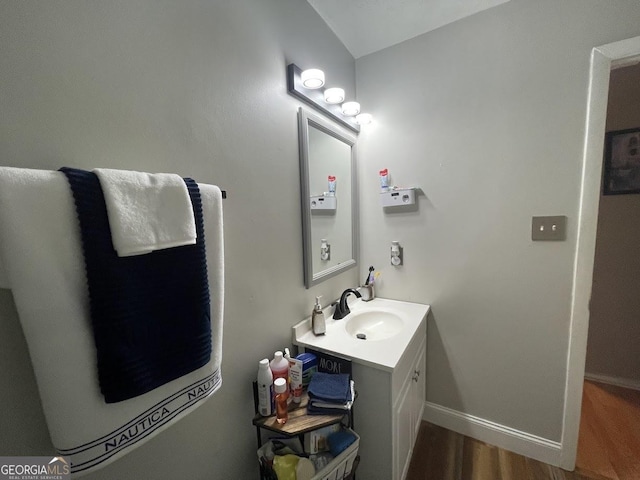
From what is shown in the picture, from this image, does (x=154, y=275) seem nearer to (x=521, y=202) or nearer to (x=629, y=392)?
(x=521, y=202)

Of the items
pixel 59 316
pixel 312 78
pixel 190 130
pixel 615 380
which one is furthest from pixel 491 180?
pixel 615 380

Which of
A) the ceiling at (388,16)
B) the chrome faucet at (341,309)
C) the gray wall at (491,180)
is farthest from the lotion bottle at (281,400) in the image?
the ceiling at (388,16)

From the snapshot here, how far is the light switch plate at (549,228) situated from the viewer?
1164 millimetres

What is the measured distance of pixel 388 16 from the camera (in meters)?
1.28

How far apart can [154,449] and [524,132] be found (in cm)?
189

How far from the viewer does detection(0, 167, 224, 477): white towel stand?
39cm

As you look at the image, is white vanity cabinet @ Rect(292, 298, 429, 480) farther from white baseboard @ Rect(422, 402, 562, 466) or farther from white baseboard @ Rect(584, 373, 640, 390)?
white baseboard @ Rect(584, 373, 640, 390)

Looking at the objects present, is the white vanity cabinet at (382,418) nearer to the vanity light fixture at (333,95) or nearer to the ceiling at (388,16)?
the vanity light fixture at (333,95)

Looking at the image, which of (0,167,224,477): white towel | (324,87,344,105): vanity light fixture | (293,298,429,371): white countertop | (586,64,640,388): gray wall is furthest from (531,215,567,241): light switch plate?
(0,167,224,477): white towel

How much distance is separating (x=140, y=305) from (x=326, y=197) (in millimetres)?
1011

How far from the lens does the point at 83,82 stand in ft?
1.81

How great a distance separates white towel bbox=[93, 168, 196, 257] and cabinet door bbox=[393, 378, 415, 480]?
3.47 ft

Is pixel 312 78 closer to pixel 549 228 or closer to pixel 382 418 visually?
pixel 549 228

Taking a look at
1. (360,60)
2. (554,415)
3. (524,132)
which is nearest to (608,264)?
(554,415)
